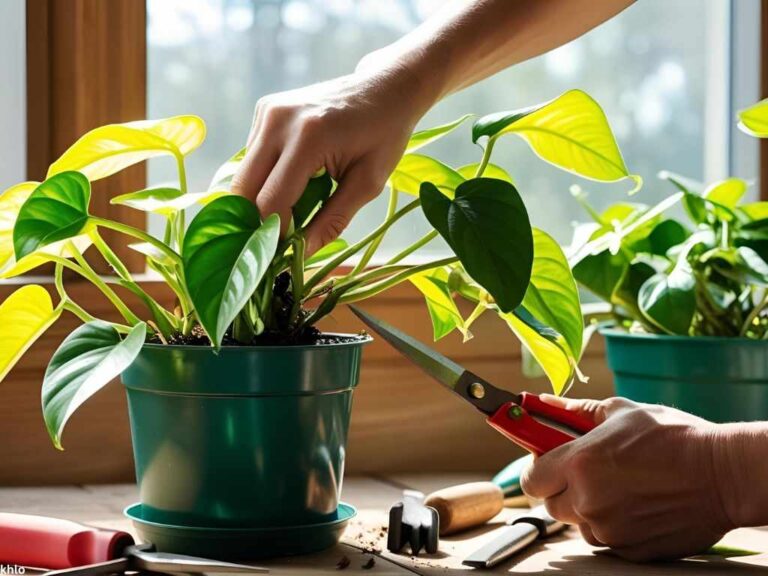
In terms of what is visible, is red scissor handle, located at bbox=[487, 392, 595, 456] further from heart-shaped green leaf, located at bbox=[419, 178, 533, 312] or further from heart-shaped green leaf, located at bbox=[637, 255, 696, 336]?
heart-shaped green leaf, located at bbox=[637, 255, 696, 336]

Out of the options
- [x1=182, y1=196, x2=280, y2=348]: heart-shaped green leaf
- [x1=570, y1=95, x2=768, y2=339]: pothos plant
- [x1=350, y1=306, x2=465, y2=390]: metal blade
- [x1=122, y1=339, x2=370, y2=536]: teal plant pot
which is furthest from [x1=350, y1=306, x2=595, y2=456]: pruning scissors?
[x1=570, y1=95, x2=768, y2=339]: pothos plant

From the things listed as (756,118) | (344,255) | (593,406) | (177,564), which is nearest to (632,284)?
(756,118)

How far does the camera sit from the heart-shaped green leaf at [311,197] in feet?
2.62

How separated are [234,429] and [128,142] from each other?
0.24 m

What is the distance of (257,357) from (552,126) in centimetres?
32

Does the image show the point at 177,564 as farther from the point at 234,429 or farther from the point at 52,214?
the point at 52,214

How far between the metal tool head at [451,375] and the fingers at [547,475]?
0.17ft

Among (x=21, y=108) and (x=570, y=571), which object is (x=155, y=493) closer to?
(x=570, y=571)

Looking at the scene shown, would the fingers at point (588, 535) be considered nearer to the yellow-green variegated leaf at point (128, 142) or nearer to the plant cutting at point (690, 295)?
the plant cutting at point (690, 295)

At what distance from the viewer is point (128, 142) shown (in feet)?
2.77

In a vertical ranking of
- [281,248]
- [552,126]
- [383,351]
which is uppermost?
[552,126]

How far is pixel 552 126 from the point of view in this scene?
2.96 ft

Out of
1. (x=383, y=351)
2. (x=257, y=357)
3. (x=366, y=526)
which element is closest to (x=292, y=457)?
(x=257, y=357)

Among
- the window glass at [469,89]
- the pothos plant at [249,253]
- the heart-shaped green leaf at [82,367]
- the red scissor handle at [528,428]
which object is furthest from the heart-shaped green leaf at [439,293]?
the window glass at [469,89]
